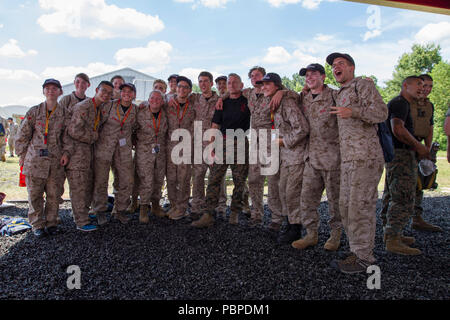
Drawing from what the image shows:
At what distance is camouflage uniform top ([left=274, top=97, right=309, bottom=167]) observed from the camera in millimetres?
3777

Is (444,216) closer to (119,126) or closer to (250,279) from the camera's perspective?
(250,279)

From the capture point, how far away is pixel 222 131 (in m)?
4.79

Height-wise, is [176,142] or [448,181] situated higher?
[176,142]

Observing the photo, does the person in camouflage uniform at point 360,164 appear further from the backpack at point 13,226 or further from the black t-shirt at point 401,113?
the backpack at point 13,226

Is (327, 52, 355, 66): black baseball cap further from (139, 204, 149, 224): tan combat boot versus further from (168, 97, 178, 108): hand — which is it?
(139, 204, 149, 224): tan combat boot

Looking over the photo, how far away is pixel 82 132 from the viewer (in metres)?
4.42

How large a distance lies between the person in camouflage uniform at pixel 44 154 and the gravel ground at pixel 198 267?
305 mm

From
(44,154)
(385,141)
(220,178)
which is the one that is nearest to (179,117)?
(220,178)

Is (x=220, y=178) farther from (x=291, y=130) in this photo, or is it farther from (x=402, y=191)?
(x=402, y=191)

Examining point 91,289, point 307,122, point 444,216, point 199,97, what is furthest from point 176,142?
point 444,216

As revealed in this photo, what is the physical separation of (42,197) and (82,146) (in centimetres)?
90

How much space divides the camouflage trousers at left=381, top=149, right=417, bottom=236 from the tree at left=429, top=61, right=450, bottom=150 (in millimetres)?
26804

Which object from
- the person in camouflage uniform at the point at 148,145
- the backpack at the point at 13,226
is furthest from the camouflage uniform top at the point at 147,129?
the backpack at the point at 13,226
